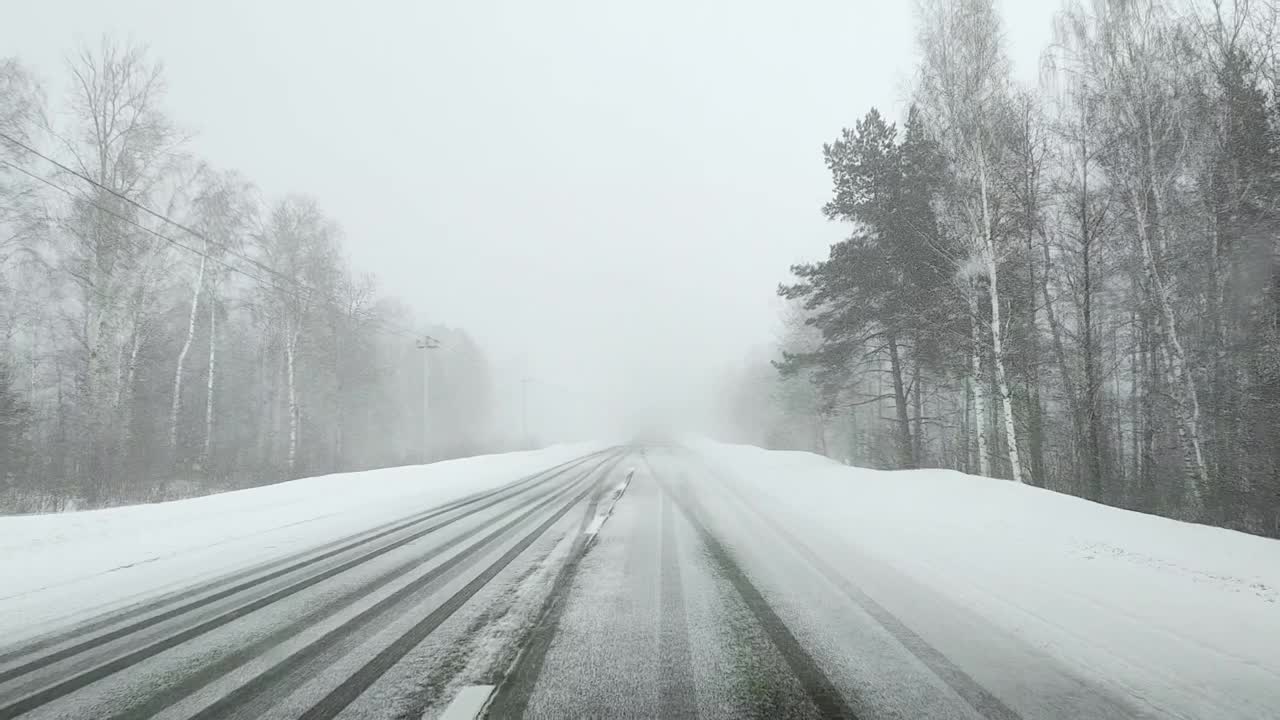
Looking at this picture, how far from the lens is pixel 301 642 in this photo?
3102 mm

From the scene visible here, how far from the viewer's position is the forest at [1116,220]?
36.6 ft

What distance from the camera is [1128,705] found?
243 cm

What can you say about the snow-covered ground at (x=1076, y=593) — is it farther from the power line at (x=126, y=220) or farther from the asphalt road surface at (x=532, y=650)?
the power line at (x=126, y=220)

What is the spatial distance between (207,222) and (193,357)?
10.5 metres

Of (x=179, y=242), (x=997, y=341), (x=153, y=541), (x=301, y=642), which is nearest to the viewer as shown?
(x=301, y=642)

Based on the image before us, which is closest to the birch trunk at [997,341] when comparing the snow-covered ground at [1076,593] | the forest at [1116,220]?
the forest at [1116,220]

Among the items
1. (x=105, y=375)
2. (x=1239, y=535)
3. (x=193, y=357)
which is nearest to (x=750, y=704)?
(x=1239, y=535)

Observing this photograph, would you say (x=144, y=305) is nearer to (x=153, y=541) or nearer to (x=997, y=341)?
(x=153, y=541)

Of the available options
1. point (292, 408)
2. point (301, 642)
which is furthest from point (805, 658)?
point (292, 408)

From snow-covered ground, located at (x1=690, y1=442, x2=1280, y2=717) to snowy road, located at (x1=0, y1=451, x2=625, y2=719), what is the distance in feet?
9.53

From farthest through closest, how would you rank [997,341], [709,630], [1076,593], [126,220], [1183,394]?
[126,220] → [1183,394] → [997,341] → [1076,593] → [709,630]

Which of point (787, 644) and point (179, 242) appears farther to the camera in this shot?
point (179, 242)

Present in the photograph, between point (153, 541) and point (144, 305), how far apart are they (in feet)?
49.6

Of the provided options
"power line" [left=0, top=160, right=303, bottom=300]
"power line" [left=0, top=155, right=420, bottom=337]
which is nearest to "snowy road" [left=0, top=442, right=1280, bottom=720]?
"power line" [left=0, top=155, right=420, bottom=337]
